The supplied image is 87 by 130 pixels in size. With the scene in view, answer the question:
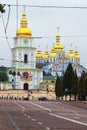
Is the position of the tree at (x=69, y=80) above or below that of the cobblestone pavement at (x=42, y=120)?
above

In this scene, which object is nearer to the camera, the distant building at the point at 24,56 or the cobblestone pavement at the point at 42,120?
the cobblestone pavement at the point at 42,120

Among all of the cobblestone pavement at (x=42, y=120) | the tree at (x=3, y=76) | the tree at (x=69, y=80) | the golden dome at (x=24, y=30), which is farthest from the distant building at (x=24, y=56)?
→ the cobblestone pavement at (x=42, y=120)

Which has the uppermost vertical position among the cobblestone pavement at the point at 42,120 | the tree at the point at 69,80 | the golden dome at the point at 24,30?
the golden dome at the point at 24,30

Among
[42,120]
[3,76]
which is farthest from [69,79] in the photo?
[3,76]

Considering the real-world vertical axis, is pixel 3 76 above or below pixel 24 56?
below

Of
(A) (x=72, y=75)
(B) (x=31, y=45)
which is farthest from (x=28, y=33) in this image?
(A) (x=72, y=75)

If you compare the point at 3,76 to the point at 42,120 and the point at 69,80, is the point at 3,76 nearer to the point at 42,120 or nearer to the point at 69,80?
the point at 69,80

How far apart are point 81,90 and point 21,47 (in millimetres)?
79763

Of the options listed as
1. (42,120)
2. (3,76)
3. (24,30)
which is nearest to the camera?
(42,120)

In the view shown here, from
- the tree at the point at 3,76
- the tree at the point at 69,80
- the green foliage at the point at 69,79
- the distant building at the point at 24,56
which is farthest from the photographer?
the tree at the point at 3,76

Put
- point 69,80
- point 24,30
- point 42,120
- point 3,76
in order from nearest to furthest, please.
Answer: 1. point 42,120
2. point 69,80
3. point 24,30
4. point 3,76

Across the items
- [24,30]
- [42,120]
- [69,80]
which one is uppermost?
[24,30]

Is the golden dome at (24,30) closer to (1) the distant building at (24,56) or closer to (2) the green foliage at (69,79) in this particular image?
(1) the distant building at (24,56)

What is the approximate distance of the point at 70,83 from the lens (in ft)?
306
